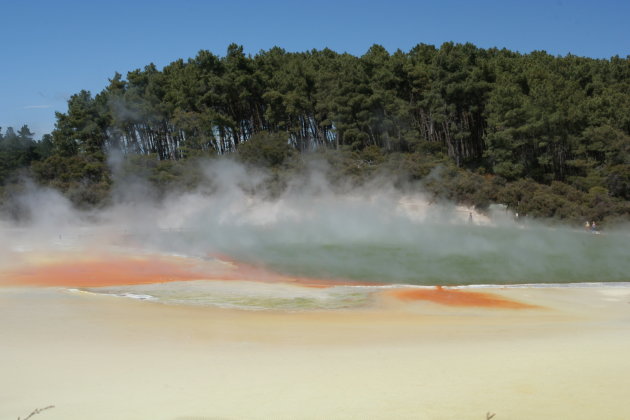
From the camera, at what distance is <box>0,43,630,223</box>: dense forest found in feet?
103

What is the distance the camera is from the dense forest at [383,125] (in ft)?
103

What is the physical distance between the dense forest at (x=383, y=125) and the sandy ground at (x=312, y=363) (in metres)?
20.1

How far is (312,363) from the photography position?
7.40 metres

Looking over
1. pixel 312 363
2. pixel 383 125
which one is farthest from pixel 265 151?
pixel 312 363

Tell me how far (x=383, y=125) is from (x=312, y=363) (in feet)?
109

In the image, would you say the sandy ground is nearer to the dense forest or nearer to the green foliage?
the dense forest

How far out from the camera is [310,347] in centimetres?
824

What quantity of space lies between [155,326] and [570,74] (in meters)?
33.8

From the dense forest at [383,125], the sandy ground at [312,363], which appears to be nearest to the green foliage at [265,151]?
the dense forest at [383,125]

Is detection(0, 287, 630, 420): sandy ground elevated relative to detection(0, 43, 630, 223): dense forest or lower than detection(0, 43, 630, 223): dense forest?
lower

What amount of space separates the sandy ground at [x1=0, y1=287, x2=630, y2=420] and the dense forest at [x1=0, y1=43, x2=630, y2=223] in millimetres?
20122

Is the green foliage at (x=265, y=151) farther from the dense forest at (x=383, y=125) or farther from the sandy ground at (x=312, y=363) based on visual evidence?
the sandy ground at (x=312, y=363)

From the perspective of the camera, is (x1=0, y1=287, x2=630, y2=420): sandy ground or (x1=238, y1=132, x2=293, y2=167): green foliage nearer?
(x1=0, y1=287, x2=630, y2=420): sandy ground

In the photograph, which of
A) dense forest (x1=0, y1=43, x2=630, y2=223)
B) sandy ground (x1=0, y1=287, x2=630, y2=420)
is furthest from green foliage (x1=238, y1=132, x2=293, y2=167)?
sandy ground (x1=0, y1=287, x2=630, y2=420)
